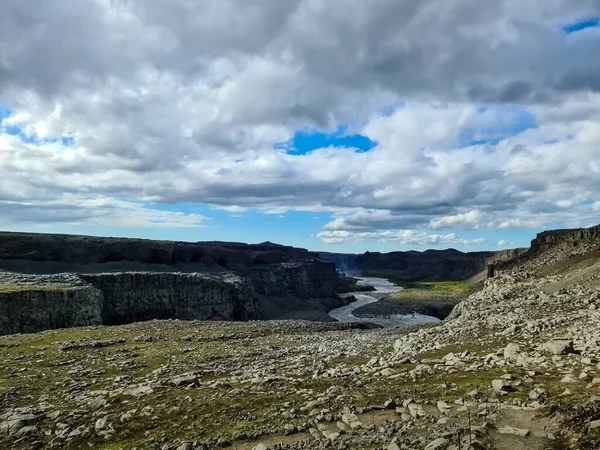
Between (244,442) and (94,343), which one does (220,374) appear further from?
(94,343)

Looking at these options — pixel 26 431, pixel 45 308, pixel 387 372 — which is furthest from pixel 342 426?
pixel 45 308

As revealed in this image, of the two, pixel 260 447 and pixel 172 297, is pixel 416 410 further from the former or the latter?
pixel 172 297

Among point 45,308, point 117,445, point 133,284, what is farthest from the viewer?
point 133,284

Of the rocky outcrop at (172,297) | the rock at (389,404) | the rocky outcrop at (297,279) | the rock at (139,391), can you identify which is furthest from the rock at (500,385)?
the rocky outcrop at (297,279)

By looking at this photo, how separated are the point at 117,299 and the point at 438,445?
71417 millimetres

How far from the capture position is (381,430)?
9.78 metres

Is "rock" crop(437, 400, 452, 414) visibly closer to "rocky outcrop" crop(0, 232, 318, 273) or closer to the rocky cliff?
the rocky cliff

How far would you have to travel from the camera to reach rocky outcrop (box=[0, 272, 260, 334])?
4600 centimetres

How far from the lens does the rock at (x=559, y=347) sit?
14.4 metres

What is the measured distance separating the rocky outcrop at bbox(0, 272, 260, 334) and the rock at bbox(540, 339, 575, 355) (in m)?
47.4

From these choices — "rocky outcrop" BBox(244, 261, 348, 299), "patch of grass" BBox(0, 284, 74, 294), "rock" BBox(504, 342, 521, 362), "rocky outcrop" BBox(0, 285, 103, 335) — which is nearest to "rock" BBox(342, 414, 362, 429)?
"rock" BBox(504, 342, 521, 362)

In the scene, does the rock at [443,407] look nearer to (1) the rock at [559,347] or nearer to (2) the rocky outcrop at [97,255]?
(1) the rock at [559,347]

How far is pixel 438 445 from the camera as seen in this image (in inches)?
327

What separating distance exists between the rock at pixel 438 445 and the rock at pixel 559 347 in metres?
8.19
